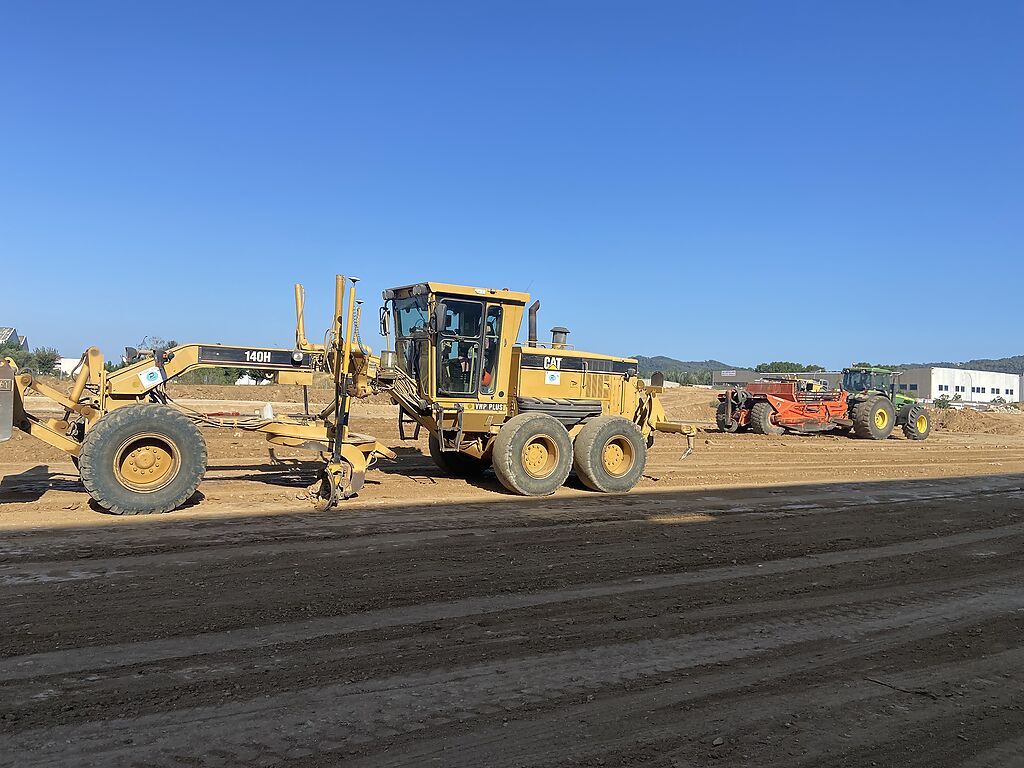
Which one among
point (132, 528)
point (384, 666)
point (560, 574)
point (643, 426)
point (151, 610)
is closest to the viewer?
point (384, 666)

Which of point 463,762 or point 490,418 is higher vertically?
point 490,418

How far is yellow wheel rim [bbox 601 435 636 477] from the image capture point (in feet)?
39.1

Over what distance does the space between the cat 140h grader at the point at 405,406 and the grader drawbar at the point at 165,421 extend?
15 mm

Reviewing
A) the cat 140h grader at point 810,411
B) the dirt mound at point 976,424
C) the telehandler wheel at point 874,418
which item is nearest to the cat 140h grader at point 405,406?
the cat 140h grader at point 810,411

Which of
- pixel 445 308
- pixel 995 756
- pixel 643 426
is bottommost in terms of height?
pixel 995 756

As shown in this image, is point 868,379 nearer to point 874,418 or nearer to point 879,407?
point 879,407

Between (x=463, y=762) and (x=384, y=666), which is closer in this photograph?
(x=463, y=762)

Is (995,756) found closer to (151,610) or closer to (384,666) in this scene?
(384,666)

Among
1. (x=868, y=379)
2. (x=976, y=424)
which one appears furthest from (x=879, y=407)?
Result: (x=976, y=424)

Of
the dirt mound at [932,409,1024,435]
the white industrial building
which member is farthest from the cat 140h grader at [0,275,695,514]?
the white industrial building

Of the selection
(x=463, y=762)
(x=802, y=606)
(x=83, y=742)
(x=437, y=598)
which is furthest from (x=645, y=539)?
(x=83, y=742)

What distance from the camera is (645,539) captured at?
8.05m

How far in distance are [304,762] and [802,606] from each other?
385cm

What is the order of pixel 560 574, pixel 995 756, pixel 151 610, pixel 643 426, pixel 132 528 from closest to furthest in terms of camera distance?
pixel 995 756
pixel 151 610
pixel 560 574
pixel 132 528
pixel 643 426
